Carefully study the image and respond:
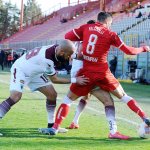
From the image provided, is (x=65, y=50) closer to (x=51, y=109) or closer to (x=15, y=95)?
(x=15, y=95)

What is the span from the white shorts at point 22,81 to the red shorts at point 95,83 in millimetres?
532

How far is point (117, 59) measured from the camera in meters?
26.9

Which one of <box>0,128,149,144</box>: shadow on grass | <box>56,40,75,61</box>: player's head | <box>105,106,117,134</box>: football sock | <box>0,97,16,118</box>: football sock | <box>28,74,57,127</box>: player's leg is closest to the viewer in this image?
<box>56,40,75,61</box>: player's head

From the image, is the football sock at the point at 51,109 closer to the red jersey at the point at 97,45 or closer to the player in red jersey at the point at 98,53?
the player in red jersey at the point at 98,53

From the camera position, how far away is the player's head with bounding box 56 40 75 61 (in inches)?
246

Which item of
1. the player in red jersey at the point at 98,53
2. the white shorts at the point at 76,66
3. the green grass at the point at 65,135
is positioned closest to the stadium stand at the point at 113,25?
the green grass at the point at 65,135

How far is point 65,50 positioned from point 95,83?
0.71 m

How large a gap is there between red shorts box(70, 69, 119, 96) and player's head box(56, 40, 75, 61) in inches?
17.1

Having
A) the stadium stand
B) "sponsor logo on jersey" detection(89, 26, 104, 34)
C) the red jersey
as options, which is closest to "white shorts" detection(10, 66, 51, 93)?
the red jersey

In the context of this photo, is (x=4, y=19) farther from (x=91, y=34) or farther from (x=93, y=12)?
(x=91, y=34)

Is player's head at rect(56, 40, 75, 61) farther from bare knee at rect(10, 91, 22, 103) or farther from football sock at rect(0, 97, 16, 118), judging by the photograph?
football sock at rect(0, 97, 16, 118)

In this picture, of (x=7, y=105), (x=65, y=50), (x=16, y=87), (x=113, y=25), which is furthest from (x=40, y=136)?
(x=113, y=25)

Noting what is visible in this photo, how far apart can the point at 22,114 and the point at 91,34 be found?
116 inches

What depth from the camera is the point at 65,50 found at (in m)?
6.27
